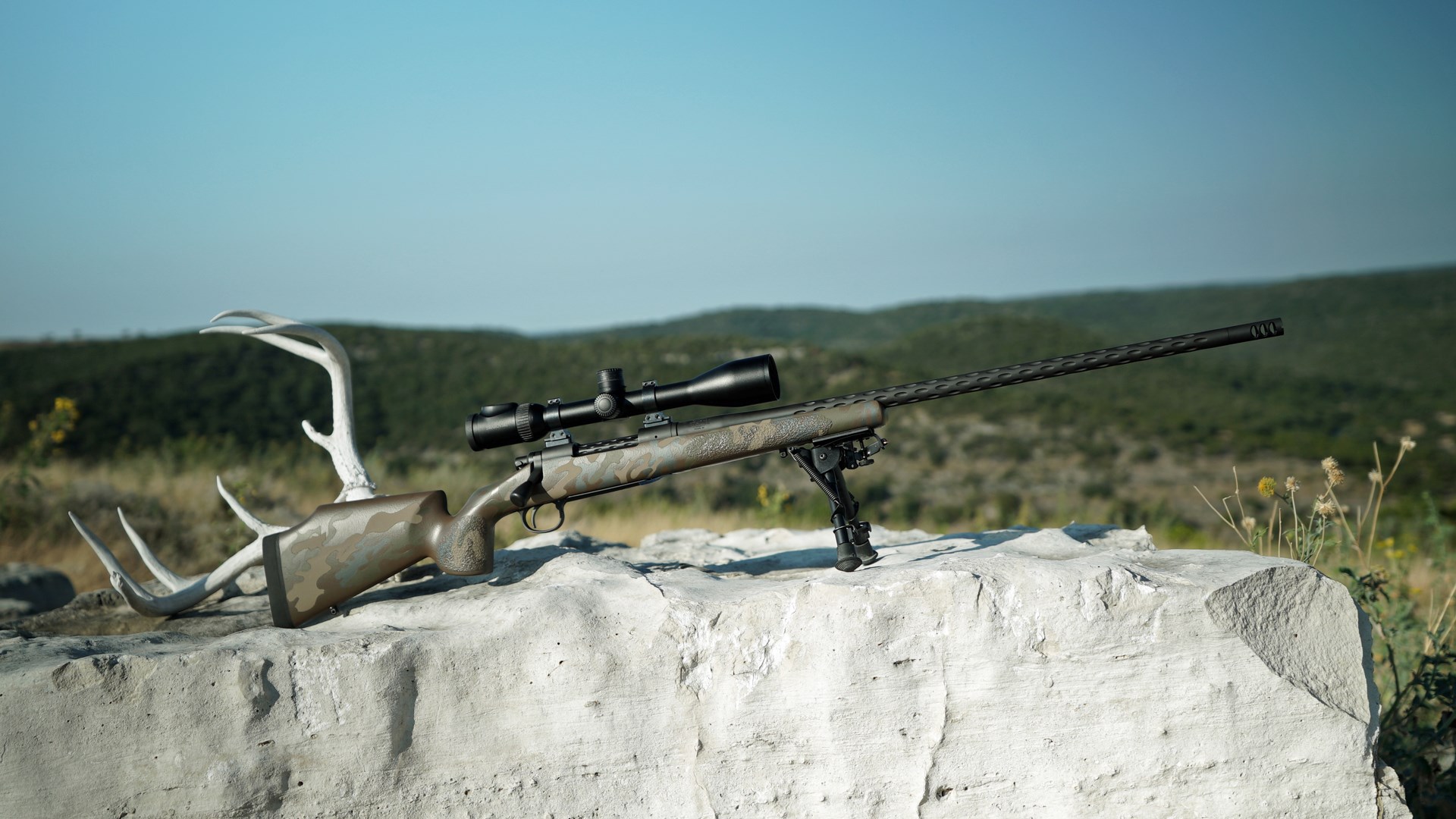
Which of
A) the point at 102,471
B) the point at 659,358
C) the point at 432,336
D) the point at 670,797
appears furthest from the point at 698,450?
the point at 432,336

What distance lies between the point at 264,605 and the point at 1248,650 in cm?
452

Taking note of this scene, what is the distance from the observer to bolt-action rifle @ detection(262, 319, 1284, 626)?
3.86 meters

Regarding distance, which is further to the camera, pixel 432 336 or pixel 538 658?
pixel 432 336

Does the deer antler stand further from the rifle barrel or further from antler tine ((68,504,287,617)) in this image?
the rifle barrel

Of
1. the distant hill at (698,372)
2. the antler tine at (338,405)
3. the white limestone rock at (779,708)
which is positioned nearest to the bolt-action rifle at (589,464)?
the white limestone rock at (779,708)

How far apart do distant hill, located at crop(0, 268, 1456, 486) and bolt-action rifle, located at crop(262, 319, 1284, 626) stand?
10.2 m

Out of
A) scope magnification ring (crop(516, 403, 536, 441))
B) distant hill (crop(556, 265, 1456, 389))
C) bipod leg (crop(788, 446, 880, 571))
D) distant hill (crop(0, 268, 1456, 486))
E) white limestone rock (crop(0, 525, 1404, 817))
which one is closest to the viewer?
white limestone rock (crop(0, 525, 1404, 817))

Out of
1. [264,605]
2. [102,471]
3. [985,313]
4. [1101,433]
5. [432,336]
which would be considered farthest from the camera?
[985,313]

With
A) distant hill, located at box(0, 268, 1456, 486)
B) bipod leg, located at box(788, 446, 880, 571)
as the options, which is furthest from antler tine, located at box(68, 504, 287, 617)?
distant hill, located at box(0, 268, 1456, 486)

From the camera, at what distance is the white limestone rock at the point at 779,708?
338cm

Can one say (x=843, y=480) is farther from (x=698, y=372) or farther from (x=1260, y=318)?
(x=1260, y=318)

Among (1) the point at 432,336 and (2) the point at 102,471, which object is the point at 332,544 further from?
(1) the point at 432,336

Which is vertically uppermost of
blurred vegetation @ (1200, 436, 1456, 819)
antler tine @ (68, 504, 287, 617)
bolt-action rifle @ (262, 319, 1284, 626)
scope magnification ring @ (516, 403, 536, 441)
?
scope magnification ring @ (516, 403, 536, 441)

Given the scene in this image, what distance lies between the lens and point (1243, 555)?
150 inches
